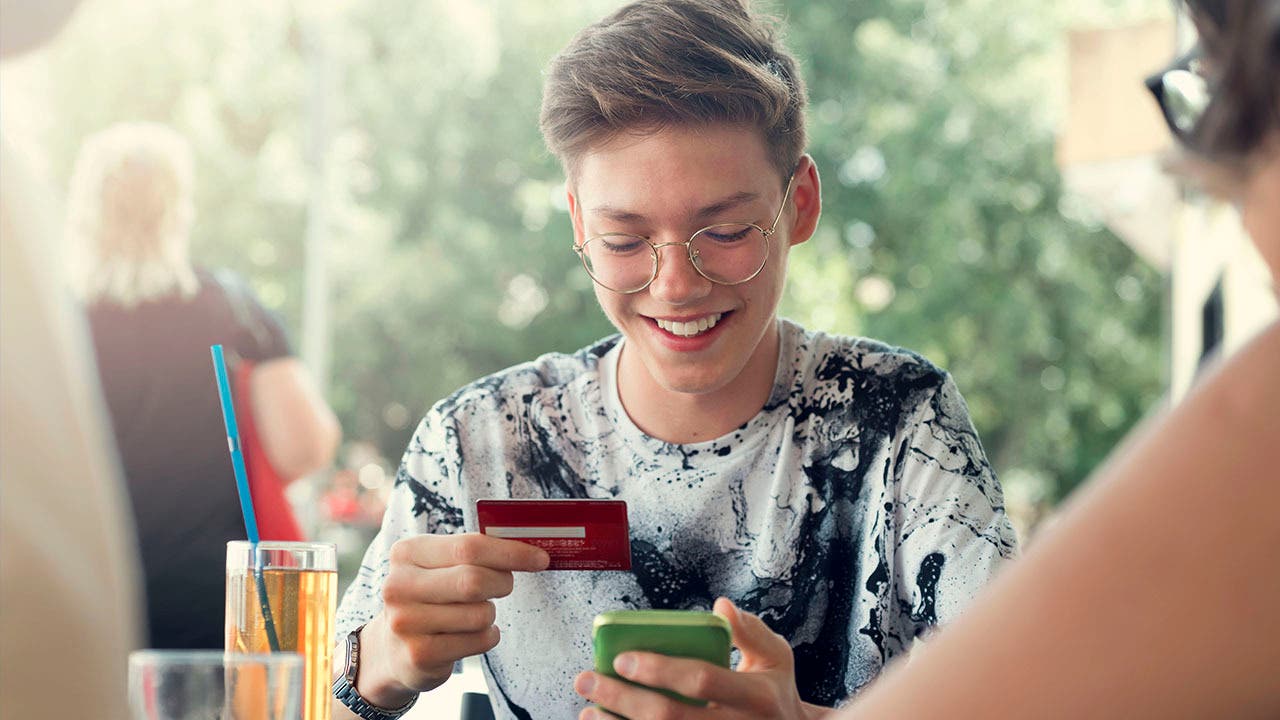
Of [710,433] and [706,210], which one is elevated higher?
[706,210]

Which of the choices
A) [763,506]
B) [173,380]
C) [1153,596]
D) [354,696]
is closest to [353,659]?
[354,696]

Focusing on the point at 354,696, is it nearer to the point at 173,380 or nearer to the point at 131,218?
the point at 173,380

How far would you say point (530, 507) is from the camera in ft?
4.63

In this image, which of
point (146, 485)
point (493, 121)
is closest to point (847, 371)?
point (146, 485)

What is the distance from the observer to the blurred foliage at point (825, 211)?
15.2 meters

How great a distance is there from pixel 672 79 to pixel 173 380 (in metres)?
1.73

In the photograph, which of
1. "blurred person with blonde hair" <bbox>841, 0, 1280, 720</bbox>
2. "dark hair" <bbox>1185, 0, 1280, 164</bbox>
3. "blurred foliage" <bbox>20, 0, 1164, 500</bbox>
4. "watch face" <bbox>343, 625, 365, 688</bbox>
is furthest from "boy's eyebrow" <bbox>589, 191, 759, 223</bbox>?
"blurred foliage" <bbox>20, 0, 1164, 500</bbox>

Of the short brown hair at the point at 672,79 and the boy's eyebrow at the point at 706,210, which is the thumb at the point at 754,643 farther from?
the short brown hair at the point at 672,79

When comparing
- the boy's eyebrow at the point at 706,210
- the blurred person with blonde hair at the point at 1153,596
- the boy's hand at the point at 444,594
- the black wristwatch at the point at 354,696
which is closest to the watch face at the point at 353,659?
the black wristwatch at the point at 354,696

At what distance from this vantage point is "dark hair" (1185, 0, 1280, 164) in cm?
78

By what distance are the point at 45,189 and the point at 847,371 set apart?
1429 millimetres

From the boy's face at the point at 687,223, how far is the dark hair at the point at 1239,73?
97 centimetres

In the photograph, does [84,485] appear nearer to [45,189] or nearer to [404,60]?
[45,189]

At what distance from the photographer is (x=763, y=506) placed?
1849mm
